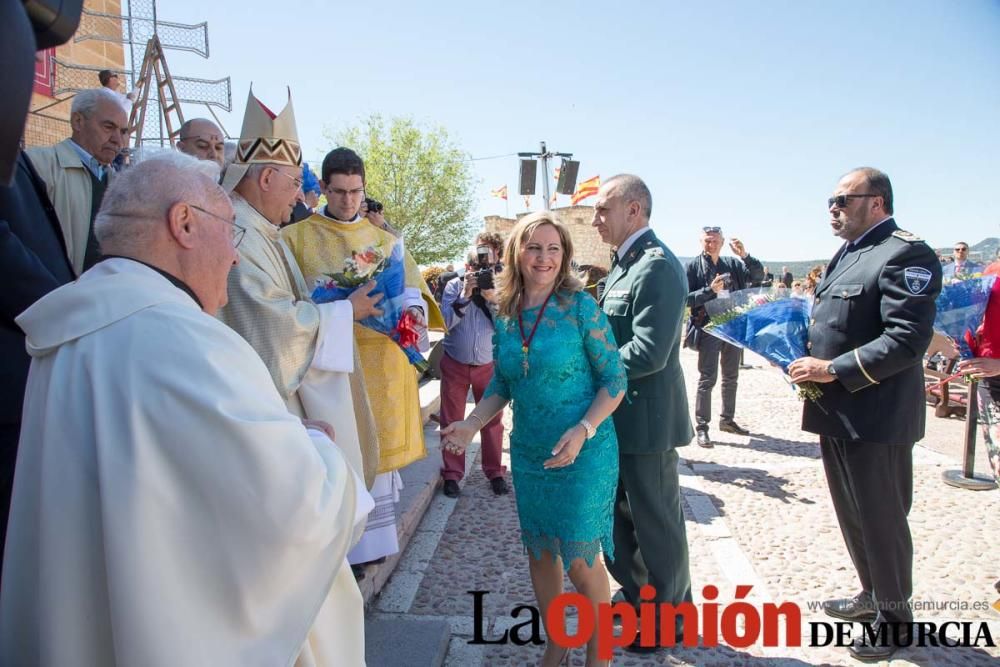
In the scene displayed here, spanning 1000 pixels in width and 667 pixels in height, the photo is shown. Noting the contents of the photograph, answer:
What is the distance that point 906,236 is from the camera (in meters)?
2.90

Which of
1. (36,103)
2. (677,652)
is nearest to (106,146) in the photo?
(677,652)

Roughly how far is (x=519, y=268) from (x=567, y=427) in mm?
726

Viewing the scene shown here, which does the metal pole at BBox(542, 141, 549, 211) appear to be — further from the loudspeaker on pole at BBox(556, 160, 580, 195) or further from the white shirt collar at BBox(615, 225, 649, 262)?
the white shirt collar at BBox(615, 225, 649, 262)

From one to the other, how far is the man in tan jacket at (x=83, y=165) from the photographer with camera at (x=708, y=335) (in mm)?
5420

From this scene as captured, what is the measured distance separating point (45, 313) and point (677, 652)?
9.49 feet

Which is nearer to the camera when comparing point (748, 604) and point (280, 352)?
point (280, 352)

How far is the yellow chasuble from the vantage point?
3.20m

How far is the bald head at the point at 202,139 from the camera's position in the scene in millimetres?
3762

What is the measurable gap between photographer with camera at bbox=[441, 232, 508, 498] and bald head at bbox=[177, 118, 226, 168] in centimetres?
195

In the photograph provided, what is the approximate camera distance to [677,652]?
3.01 meters

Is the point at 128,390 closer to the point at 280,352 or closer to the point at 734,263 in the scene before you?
the point at 280,352

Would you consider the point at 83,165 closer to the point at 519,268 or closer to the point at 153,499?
the point at 519,268

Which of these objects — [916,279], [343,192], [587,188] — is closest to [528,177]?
[587,188]

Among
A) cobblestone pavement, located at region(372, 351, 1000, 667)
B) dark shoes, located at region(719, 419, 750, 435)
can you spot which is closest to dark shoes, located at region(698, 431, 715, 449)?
cobblestone pavement, located at region(372, 351, 1000, 667)
